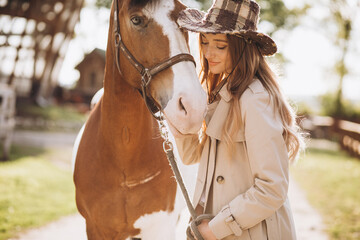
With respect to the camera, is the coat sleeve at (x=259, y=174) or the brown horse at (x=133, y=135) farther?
the brown horse at (x=133, y=135)

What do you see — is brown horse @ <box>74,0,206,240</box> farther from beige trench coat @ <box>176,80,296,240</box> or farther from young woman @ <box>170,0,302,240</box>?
beige trench coat @ <box>176,80,296,240</box>

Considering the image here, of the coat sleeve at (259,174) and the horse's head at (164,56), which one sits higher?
the horse's head at (164,56)

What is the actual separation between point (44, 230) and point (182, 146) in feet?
10.4

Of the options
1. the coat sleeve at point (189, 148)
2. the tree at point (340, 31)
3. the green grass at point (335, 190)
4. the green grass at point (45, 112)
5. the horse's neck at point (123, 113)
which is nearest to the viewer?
the coat sleeve at point (189, 148)

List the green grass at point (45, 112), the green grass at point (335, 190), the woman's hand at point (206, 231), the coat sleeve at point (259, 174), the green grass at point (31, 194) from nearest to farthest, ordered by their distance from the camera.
Answer: the coat sleeve at point (259, 174) < the woman's hand at point (206, 231) < the green grass at point (31, 194) < the green grass at point (335, 190) < the green grass at point (45, 112)

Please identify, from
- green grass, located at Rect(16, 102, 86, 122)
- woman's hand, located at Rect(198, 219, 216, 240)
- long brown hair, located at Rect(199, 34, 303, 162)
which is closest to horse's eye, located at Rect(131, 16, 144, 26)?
long brown hair, located at Rect(199, 34, 303, 162)

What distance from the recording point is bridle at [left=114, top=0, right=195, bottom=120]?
62.6 inches

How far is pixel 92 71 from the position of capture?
25.7 metres

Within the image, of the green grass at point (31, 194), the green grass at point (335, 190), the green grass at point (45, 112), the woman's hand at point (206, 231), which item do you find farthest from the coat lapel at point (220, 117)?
the green grass at point (45, 112)

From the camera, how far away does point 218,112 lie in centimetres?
164

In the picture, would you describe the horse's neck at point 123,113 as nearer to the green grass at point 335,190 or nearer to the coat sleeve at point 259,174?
the coat sleeve at point 259,174

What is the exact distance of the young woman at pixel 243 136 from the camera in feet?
4.63

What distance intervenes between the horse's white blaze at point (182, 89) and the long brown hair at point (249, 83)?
19 cm

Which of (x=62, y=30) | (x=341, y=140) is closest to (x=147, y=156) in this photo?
(x=341, y=140)
